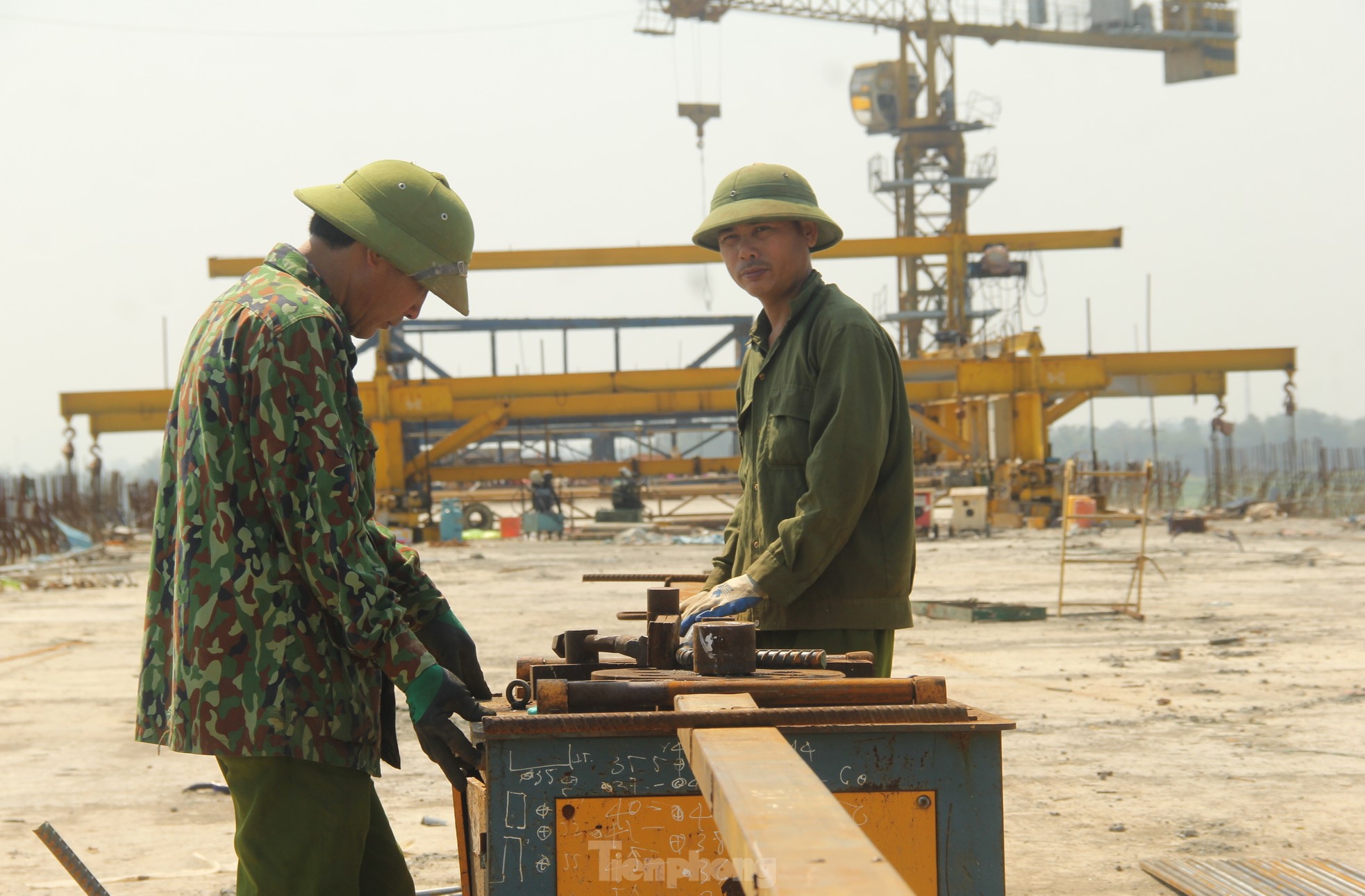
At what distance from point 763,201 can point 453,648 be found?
127cm

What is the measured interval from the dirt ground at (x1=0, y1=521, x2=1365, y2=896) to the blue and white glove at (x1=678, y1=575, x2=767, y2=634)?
1436mm

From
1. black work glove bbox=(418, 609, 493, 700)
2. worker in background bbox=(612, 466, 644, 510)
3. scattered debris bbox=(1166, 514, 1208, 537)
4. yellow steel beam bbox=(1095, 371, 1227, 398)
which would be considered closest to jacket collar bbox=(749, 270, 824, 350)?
black work glove bbox=(418, 609, 493, 700)

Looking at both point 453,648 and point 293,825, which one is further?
point 453,648

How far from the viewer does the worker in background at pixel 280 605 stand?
2.14 meters

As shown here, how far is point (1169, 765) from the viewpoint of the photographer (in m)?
5.32

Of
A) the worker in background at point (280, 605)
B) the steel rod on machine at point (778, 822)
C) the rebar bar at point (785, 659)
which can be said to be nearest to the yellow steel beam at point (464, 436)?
the rebar bar at point (785, 659)

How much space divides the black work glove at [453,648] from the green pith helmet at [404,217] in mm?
580

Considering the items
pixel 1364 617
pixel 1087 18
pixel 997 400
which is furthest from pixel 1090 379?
pixel 1087 18

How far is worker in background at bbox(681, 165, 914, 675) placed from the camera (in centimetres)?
288

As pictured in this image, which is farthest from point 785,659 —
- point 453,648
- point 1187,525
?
point 1187,525

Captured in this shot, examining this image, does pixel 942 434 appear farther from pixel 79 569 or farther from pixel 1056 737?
pixel 1056 737

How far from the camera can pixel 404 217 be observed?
2400 millimetres

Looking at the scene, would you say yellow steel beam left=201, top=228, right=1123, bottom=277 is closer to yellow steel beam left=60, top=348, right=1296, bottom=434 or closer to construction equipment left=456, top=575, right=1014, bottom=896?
yellow steel beam left=60, top=348, right=1296, bottom=434

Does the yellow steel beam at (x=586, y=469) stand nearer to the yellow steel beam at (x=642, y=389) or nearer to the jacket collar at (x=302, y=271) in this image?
the yellow steel beam at (x=642, y=389)
